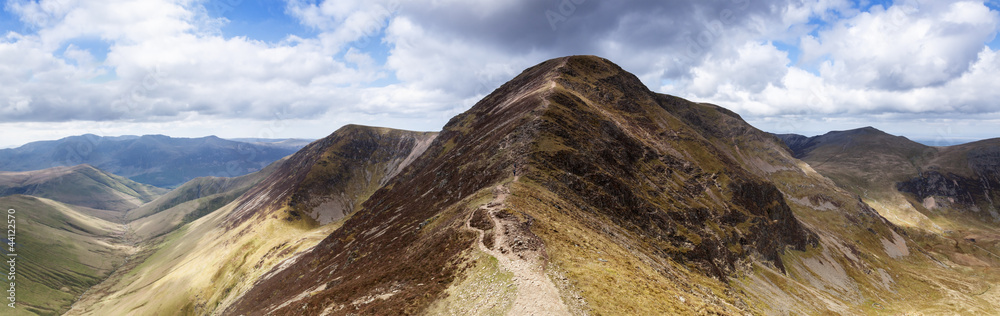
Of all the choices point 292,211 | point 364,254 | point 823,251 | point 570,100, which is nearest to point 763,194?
point 823,251

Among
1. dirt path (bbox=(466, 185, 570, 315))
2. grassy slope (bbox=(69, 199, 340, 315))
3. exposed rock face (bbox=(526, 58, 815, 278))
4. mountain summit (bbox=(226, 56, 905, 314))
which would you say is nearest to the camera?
dirt path (bbox=(466, 185, 570, 315))

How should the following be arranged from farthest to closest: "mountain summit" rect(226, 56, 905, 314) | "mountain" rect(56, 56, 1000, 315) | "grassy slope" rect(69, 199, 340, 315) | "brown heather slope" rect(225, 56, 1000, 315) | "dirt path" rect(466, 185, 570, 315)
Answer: "grassy slope" rect(69, 199, 340, 315), "mountain" rect(56, 56, 1000, 315), "brown heather slope" rect(225, 56, 1000, 315), "mountain summit" rect(226, 56, 905, 314), "dirt path" rect(466, 185, 570, 315)

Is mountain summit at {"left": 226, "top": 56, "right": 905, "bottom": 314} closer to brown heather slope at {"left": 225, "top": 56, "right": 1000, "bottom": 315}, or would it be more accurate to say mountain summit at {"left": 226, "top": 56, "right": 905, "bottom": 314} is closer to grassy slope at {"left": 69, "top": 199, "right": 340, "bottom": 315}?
brown heather slope at {"left": 225, "top": 56, "right": 1000, "bottom": 315}

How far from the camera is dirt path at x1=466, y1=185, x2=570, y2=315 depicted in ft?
95.8

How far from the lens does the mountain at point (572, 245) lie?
122 ft

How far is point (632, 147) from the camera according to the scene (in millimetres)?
112000

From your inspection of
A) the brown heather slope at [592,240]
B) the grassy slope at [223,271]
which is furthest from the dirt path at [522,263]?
the grassy slope at [223,271]

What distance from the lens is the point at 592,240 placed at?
→ 163ft

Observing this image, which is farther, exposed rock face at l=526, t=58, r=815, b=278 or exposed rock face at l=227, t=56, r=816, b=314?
exposed rock face at l=526, t=58, r=815, b=278

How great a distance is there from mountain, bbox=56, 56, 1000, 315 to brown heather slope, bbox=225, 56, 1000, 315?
384 mm

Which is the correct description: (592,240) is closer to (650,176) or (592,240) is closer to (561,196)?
(561,196)

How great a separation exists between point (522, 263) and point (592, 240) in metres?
16.2

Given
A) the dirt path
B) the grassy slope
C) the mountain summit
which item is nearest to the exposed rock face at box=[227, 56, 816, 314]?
the mountain summit

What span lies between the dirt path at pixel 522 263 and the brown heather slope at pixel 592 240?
0.19 m
